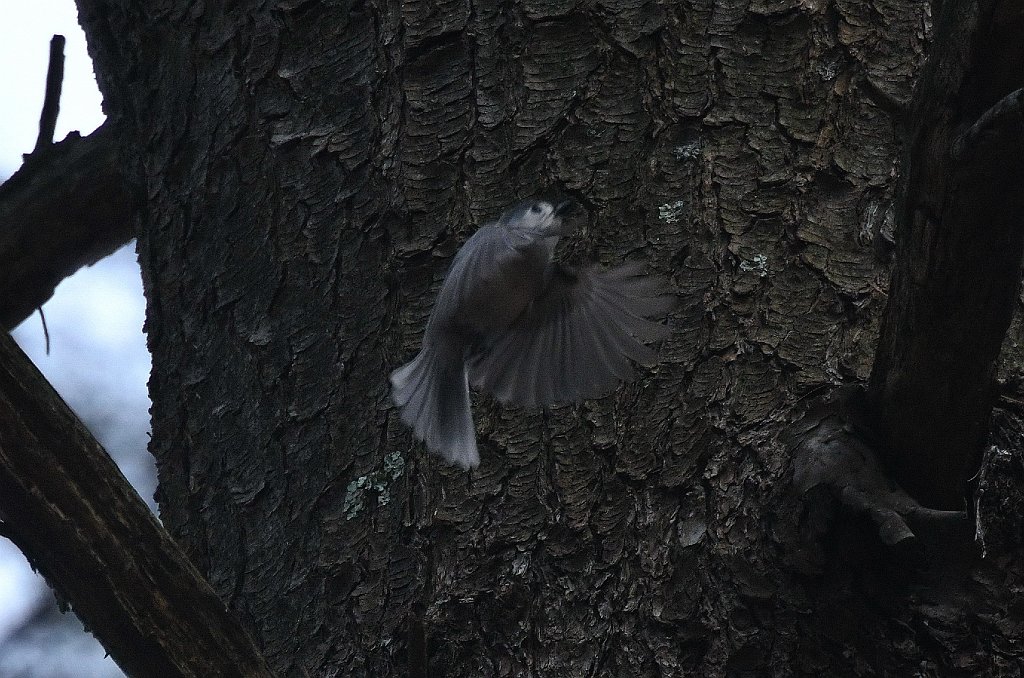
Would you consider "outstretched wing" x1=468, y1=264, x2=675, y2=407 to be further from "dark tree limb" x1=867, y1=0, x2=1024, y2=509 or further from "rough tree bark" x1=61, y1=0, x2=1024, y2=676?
"dark tree limb" x1=867, y1=0, x2=1024, y2=509

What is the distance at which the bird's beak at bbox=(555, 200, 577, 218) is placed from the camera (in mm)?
1319

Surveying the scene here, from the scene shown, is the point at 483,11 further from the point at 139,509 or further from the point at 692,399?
the point at 139,509

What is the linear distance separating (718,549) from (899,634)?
0.19 meters

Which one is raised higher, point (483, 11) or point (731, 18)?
point (483, 11)

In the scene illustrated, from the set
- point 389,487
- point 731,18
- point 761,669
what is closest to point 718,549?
point 761,669

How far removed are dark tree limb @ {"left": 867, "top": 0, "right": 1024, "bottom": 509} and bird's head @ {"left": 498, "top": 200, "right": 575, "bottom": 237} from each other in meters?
0.41

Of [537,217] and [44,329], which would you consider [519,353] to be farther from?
[44,329]

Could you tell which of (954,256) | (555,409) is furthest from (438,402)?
(954,256)

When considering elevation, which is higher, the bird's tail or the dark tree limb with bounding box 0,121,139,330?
the dark tree limb with bounding box 0,121,139,330

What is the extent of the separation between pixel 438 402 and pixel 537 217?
25 cm

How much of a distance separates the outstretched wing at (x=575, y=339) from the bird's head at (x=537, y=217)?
0.10 meters

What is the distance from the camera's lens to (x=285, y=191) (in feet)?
4.90

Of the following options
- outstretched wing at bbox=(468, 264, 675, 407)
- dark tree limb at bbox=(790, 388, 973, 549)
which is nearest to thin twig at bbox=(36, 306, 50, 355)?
outstretched wing at bbox=(468, 264, 675, 407)

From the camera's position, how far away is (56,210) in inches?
70.8
